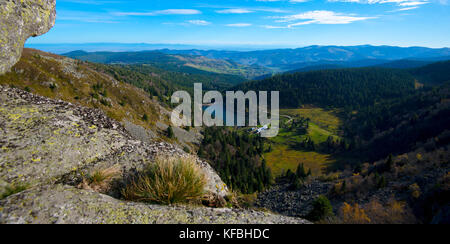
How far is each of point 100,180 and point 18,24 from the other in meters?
10.5

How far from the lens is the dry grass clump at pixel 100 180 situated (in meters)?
7.12

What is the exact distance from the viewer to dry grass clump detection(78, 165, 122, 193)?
712cm

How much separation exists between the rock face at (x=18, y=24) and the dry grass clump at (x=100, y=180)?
8.25 metres

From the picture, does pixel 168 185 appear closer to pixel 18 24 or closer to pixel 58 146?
pixel 58 146

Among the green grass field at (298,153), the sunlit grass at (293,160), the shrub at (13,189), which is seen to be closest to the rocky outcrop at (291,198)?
the green grass field at (298,153)

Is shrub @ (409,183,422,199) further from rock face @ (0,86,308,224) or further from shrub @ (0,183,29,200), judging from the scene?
shrub @ (0,183,29,200)

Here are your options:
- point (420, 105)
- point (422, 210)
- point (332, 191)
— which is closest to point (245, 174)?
point (332, 191)

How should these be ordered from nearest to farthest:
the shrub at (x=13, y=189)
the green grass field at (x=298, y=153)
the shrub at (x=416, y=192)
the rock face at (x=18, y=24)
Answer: the shrub at (x=13, y=189) → the rock face at (x=18, y=24) → the shrub at (x=416, y=192) → the green grass field at (x=298, y=153)

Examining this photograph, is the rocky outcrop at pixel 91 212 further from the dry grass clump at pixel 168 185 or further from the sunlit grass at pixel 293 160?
the sunlit grass at pixel 293 160

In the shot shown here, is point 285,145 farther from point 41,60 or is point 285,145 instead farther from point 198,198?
point 198,198

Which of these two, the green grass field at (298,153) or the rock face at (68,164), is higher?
the rock face at (68,164)

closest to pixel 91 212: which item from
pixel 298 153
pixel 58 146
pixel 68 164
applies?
pixel 68 164

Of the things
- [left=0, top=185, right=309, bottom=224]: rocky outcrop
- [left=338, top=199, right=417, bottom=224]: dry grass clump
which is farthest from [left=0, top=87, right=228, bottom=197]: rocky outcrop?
[left=338, top=199, right=417, bottom=224]: dry grass clump

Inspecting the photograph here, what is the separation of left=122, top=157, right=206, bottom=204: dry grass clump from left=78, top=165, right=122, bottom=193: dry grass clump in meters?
0.74
